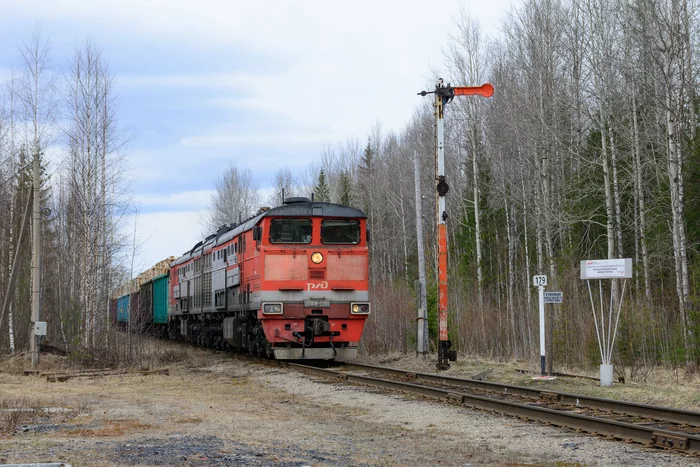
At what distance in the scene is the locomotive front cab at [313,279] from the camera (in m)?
18.5

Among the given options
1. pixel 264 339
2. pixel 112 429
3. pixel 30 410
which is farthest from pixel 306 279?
pixel 112 429

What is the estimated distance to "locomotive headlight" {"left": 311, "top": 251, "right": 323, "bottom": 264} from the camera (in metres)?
18.7

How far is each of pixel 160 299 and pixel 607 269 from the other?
2667 cm

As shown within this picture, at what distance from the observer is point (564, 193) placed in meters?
29.1

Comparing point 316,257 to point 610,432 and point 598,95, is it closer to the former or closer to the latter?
point 610,432

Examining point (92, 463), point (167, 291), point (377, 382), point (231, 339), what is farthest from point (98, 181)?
point (92, 463)

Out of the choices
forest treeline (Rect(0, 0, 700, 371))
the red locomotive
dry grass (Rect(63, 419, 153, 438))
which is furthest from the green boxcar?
dry grass (Rect(63, 419, 153, 438))

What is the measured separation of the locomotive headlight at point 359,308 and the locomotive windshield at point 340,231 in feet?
4.60

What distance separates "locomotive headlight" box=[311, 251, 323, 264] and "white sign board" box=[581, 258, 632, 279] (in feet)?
19.8

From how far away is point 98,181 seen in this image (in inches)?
1025

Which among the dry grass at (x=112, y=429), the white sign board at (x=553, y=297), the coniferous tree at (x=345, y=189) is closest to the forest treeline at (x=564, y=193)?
the white sign board at (x=553, y=297)

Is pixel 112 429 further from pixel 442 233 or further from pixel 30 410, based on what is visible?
pixel 442 233

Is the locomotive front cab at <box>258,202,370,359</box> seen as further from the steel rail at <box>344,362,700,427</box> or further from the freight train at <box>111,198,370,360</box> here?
the steel rail at <box>344,362,700,427</box>

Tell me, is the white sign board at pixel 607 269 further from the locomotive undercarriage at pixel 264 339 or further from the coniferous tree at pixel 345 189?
the coniferous tree at pixel 345 189
